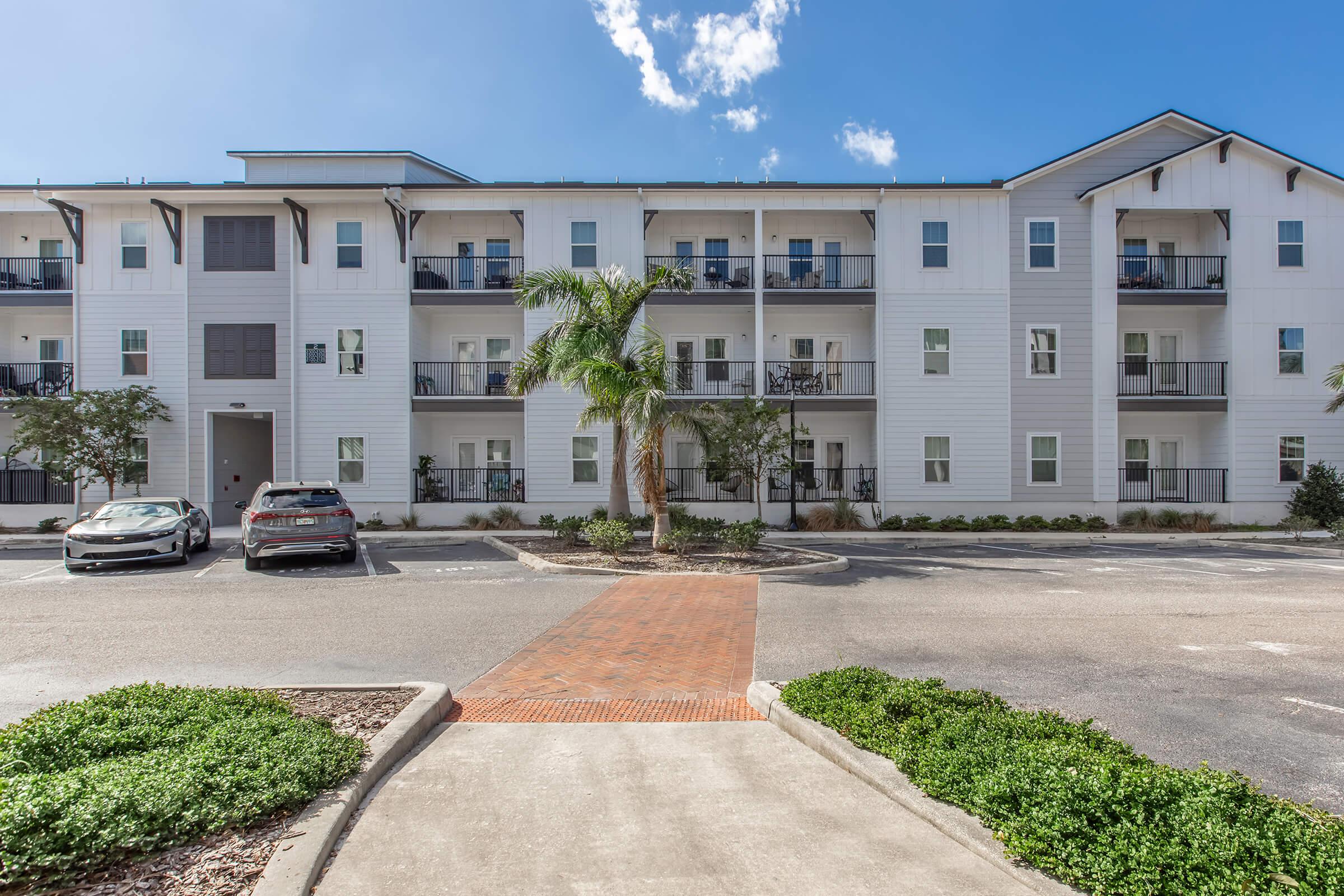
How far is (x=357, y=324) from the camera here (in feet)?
74.3

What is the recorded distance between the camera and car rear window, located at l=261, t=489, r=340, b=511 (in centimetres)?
1420

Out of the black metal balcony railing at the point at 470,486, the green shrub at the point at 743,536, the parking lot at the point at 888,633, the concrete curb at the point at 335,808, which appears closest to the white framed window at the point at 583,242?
the black metal balcony railing at the point at 470,486

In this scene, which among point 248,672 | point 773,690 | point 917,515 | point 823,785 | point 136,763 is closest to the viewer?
point 136,763

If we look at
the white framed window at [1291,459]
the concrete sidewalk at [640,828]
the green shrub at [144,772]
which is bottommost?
the concrete sidewalk at [640,828]

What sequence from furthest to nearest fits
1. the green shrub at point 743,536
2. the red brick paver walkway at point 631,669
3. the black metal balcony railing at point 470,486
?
1. the black metal balcony railing at point 470,486
2. the green shrub at point 743,536
3. the red brick paver walkway at point 631,669

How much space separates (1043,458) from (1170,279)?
23.7 feet

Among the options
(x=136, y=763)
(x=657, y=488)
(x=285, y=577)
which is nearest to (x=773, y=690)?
(x=136, y=763)

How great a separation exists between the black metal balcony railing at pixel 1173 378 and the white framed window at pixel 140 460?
30534 mm

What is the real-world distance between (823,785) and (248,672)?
5.71m

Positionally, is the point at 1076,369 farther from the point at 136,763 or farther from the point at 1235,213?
the point at 136,763

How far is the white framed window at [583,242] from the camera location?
2270 centimetres

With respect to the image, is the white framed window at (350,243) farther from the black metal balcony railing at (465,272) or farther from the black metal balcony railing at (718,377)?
the black metal balcony railing at (718,377)

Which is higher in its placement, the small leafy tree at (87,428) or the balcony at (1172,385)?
the balcony at (1172,385)

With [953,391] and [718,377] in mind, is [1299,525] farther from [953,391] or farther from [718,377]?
[718,377]
